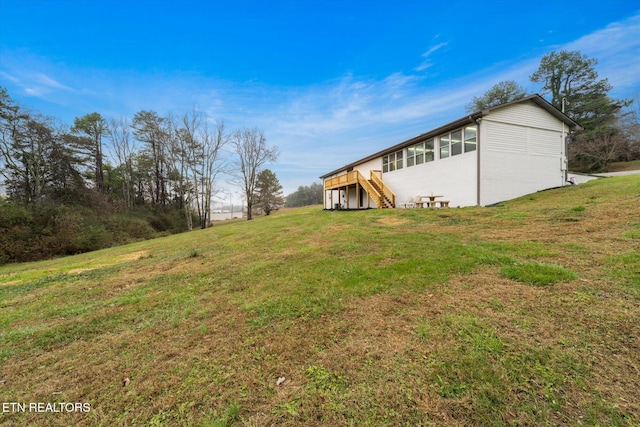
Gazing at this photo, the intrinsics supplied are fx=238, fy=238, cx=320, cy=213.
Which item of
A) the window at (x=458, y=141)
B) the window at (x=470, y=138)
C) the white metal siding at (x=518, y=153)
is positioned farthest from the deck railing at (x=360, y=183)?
the white metal siding at (x=518, y=153)

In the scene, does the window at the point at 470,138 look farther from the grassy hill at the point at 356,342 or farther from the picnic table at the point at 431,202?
the grassy hill at the point at 356,342

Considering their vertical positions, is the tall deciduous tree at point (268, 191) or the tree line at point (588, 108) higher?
the tree line at point (588, 108)

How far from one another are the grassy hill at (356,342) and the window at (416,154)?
1058 centimetres

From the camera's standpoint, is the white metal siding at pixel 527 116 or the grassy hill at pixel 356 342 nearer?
the grassy hill at pixel 356 342

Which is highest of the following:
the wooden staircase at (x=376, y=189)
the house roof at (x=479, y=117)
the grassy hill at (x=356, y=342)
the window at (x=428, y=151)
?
the house roof at (x=479, y=117)

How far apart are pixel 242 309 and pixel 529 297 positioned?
379 cm

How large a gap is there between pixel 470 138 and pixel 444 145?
154 cm

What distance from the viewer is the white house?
1173 centimetres

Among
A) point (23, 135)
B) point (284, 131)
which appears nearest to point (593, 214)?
point (284, 131)

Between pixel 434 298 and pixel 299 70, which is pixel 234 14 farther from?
pixel 434 298

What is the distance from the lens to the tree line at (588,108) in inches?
936

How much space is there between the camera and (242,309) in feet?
11.3

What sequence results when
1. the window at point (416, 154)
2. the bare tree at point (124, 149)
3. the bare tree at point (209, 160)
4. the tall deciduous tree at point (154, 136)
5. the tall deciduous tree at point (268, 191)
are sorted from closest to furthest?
the window at point (416, 154) → the bare tree at point (124, 149) → the tall deciduous tree at point (154, 136) → the bare tree at point (209, 160) → the tall deciduous tree at point (268, 191)

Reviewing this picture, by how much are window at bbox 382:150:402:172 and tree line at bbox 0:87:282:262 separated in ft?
61.0
